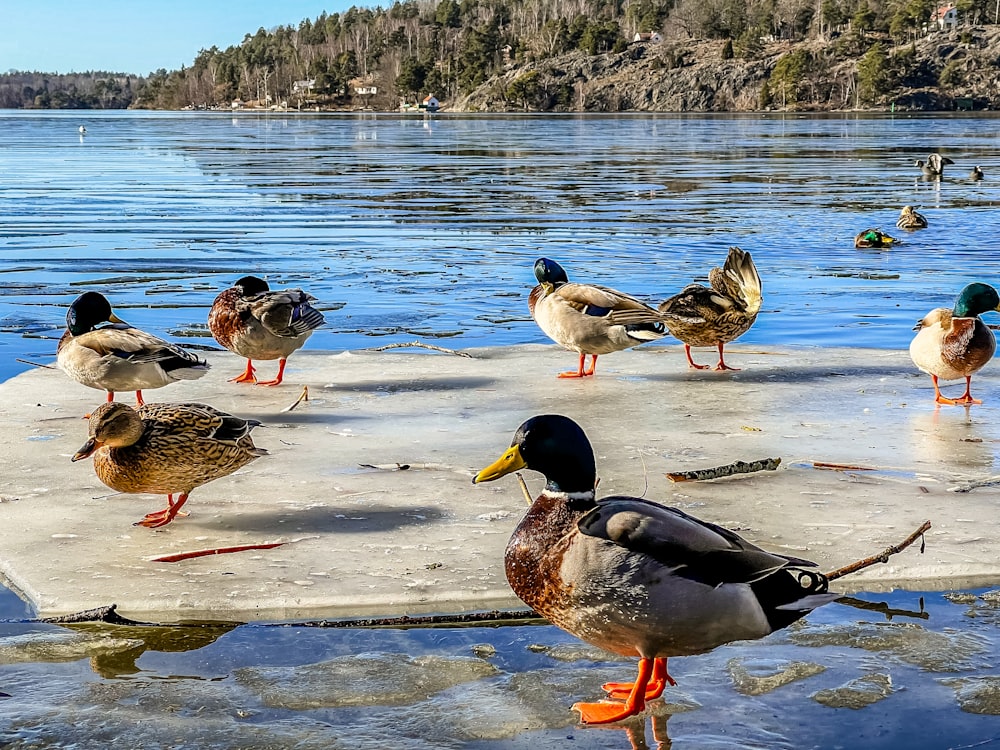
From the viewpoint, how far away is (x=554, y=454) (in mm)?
3727

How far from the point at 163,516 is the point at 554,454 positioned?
2.26 m

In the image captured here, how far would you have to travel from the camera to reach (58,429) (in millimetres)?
6902

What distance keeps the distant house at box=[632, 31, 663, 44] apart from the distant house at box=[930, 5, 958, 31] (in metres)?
36.5

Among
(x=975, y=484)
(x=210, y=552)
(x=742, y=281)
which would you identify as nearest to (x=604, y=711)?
(x=210, y=552)

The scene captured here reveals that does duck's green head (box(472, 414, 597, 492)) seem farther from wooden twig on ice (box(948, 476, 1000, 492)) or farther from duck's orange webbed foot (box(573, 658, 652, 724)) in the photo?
wooden twig on ice (box(948, 476, 1000, 492))

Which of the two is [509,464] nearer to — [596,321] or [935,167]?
[596,321]

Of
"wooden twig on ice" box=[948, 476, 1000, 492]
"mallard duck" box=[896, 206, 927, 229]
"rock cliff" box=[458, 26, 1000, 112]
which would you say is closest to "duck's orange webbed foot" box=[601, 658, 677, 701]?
"wooden twig on ice" box=[948, 476, 1000, 492]

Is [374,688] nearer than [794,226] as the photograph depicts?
Yes

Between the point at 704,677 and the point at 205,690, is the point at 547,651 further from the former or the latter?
the point at 205,690

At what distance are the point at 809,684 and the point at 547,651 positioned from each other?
0.82 m

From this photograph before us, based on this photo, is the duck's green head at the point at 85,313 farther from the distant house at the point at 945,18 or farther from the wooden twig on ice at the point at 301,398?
the distant house at the point at 945,18

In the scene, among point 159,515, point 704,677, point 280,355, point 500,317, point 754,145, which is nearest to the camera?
point 704,677

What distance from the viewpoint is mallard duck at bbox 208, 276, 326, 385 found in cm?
792

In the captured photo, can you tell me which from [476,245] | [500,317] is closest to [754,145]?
[476,245]
